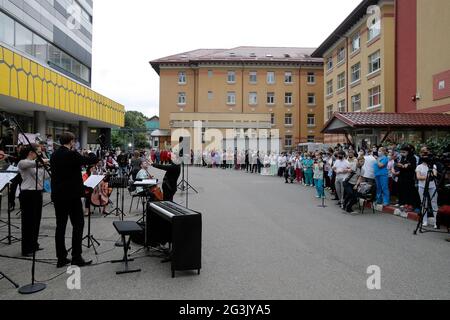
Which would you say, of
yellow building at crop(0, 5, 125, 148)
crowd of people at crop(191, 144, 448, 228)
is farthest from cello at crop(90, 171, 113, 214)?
crowd of people at crop(191, 144, 448, 228)

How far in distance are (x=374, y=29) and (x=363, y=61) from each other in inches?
136

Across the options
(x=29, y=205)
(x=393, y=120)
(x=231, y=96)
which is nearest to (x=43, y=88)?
(x=29, y=205)

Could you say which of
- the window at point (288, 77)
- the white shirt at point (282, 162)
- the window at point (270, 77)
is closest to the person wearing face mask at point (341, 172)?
the white shirt at point (282, 162)

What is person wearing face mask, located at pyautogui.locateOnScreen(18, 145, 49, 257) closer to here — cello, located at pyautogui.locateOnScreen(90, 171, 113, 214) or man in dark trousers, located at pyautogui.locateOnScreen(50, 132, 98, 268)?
man in dark trousers, located at pyautogui.locateOnScreen(50, 132, 98, 268)

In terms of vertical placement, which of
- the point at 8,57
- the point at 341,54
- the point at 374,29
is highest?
the point at 341,54

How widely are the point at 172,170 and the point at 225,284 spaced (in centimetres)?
455

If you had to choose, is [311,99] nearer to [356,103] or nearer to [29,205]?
[356,103]

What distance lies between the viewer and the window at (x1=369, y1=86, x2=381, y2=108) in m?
29.5

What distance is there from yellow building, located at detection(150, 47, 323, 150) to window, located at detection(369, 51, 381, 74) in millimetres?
22715

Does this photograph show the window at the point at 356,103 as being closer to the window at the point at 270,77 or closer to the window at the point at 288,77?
the window at the point at 288,77

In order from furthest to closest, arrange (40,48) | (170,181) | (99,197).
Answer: (40,48) < (99,197) < (170,181)

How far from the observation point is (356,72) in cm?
3466

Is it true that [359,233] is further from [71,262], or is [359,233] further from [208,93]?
[208,93]

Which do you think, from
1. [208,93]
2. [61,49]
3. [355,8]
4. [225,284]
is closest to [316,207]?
[225,284]
